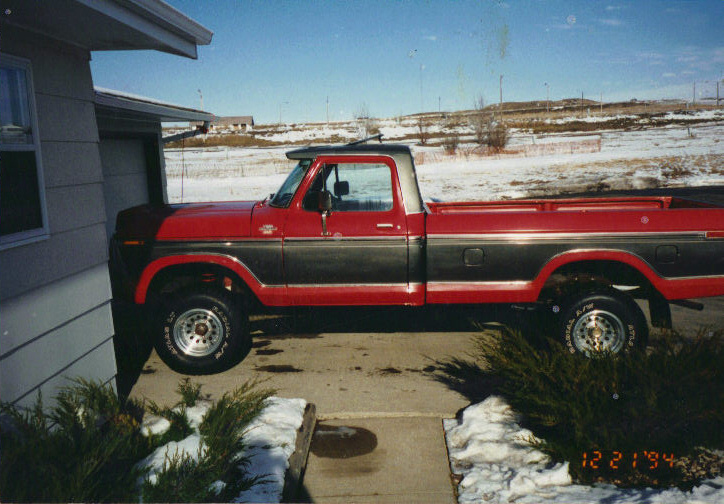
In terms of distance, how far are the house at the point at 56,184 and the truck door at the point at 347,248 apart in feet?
5.63

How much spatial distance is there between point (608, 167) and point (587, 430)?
989 inches

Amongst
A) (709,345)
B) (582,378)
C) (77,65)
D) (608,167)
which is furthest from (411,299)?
(608,167)

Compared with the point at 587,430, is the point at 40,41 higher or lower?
higher

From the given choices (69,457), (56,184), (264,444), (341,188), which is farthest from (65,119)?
(264,444)

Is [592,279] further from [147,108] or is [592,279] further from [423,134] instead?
[423,134]

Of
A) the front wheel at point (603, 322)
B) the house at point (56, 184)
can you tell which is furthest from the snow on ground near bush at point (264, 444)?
the front wheel at point (603, 322)

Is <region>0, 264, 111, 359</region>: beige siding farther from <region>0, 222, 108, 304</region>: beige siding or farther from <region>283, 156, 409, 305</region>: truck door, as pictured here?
<region>283, 156, 409, 305</region>: truck door

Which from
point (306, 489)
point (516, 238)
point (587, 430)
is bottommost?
point (306, 489)

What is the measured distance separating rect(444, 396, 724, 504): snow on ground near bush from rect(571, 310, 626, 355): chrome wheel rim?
1.39 m

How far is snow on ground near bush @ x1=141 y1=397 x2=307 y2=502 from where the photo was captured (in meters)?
3.44

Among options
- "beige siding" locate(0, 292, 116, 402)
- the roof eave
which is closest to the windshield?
"beige siding" locate(0, 292, 116, 402)

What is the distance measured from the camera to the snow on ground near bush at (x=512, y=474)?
326 centimetres

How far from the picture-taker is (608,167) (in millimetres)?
26094

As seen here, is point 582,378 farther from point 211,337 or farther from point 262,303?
point 211,337
